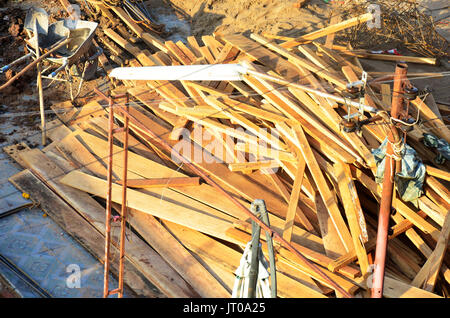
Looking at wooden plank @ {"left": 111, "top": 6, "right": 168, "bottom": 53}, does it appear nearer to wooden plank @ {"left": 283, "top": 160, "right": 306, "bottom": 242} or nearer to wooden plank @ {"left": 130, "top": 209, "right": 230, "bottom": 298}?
wooden plank @ {"left": 130, "top": 209, "right": 230, "bottom": 298}

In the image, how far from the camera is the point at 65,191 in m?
8.88

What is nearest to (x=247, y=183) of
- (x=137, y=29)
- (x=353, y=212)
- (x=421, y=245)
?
(x=353, y=212)

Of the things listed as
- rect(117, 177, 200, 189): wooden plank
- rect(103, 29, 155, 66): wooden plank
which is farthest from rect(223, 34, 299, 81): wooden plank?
rect(117, 177, 200, 189): wooden plank

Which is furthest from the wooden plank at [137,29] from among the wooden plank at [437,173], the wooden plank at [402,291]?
the wooden plank at [402,291]

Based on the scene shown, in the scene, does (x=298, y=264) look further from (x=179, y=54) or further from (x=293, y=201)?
(x=179, y=54)

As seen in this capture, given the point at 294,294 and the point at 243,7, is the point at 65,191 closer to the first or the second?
the point at 294,294

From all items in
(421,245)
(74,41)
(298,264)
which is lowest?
(298,264)

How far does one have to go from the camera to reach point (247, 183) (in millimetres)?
8570

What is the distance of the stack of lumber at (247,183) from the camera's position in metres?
7.33

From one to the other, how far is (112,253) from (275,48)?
17.3 feet

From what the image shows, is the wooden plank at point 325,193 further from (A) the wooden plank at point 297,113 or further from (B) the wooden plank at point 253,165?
(B) the wooden plank at point 253,165
